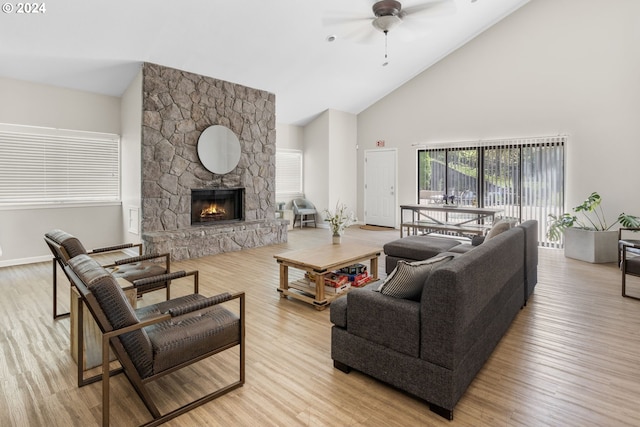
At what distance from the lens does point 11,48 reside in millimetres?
4316

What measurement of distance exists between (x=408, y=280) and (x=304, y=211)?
6.84 m

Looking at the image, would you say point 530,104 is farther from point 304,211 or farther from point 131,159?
point 131,159

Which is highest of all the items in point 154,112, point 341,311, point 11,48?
point 11,48

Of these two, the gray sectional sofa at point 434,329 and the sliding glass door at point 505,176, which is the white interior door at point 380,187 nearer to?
the sliding glass door at point 505,176

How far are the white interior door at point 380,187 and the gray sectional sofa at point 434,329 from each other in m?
6.33

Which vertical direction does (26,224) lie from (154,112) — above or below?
below

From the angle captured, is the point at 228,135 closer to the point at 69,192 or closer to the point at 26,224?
the point at 69,192

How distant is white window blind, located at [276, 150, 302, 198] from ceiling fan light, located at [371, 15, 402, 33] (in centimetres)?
424

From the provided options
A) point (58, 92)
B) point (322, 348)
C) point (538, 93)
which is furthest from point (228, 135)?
point (538, 93)

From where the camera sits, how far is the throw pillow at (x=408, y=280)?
2.12 metres

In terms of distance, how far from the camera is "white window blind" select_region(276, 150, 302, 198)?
9.02 m

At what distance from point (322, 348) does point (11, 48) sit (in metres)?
5.18

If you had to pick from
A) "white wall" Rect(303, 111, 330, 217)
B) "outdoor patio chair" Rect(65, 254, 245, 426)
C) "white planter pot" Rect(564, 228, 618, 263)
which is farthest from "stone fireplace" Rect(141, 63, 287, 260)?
"white planter pot" Rect(564, 228, 618, 263)

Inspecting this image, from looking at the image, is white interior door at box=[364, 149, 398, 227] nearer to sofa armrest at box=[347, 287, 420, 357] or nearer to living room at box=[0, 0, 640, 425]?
living room at box=[0, 0, 640, 425]
